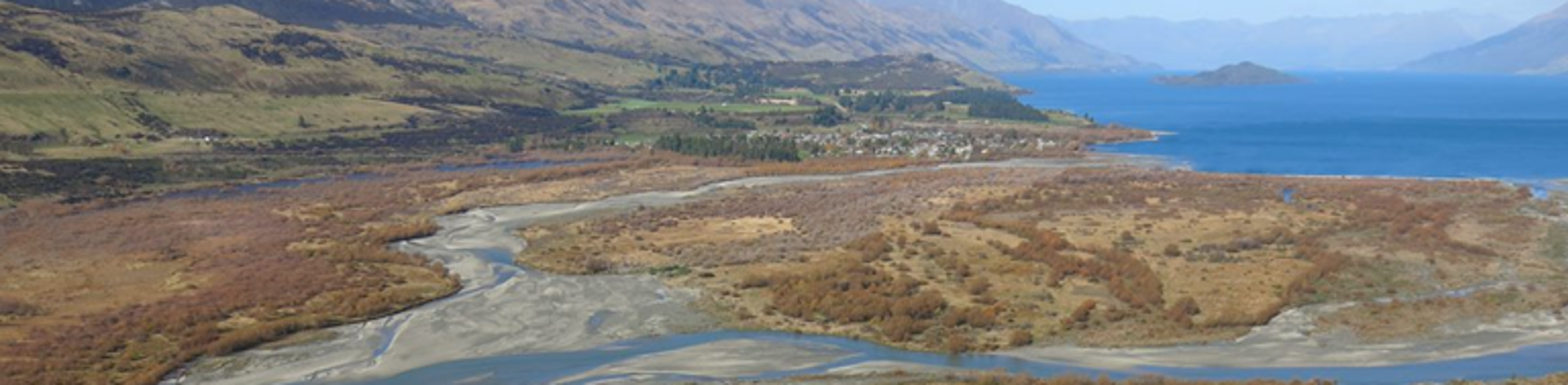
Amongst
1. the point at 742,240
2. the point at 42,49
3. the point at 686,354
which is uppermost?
the point at 42,49

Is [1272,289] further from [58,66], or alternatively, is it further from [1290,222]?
[58,66]

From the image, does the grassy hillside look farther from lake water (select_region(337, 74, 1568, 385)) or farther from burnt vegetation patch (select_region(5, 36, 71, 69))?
lake water (select_region(337, 74, 1568, 385))

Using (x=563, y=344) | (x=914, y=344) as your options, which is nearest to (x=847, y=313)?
(x=914, y=344)

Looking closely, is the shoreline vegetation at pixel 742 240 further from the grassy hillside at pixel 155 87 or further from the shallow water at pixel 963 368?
the shallow water at pixel 963 368

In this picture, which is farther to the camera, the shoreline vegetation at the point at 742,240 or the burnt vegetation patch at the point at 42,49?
the burnt vegetation patch at the point at 42,49

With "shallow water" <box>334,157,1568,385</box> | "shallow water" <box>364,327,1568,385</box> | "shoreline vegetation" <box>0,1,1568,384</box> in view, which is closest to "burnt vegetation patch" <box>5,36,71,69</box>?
"shoreline vegetation" <box>0,1,1568,384</box>

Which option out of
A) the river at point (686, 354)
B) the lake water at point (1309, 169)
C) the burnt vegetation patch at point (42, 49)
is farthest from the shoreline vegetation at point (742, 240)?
the burnt vegetation patch at point (42, 49)

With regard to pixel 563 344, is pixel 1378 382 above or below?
above

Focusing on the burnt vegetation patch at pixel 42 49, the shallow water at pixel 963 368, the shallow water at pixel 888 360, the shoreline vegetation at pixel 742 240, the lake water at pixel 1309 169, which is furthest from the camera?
the burnt vegetation patch at pixel 42 49

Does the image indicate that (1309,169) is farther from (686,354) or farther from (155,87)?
(155,87)

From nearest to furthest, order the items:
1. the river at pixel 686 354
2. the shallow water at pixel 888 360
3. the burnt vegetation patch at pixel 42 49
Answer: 1. the shallow water at pixel 888 360
2. the river at pixel 686 354
3. the burnt vegetation patch at pixel 42 49

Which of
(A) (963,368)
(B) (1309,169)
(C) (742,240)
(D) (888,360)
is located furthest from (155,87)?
(A) (963,368)
